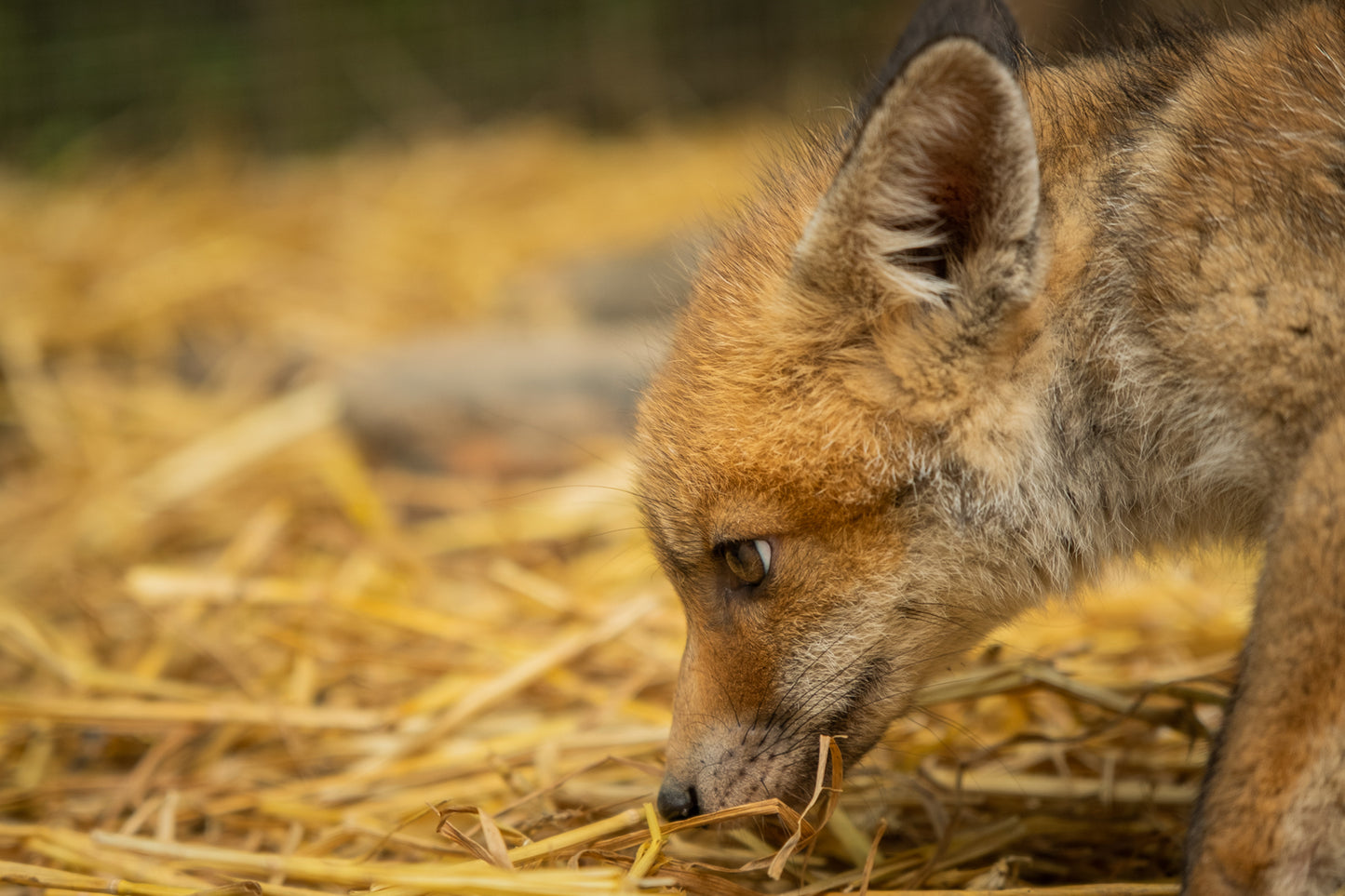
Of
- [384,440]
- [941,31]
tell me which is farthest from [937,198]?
[384,440]

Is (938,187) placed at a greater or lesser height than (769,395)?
greater

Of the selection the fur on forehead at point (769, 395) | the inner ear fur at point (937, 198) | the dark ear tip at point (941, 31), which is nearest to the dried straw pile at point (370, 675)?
the fur on forehead at point (769, 395)

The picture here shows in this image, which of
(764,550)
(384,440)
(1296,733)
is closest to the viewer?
(1296,733)

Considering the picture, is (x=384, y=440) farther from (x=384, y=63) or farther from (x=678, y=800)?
(x=384, y=63)

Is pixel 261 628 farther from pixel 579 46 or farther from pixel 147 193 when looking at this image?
pixel 579 46

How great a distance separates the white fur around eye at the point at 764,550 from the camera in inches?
103

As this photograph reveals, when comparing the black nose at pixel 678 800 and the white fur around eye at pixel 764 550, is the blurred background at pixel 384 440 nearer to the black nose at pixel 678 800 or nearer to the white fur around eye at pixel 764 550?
the black nose at pixel 678 800

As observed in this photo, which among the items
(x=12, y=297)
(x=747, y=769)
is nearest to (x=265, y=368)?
(x=12, y=297)

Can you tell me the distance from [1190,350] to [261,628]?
3.49 metres

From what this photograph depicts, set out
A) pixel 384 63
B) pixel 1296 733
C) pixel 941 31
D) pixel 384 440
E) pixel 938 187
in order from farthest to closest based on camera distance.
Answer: pixel 384 63 → pixel 384 440 → pixel 938 187 → pixel 941 31 → pixel 1296 733

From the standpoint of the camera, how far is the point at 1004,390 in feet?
8.21

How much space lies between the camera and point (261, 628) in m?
4.39

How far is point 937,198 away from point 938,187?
0.04 m

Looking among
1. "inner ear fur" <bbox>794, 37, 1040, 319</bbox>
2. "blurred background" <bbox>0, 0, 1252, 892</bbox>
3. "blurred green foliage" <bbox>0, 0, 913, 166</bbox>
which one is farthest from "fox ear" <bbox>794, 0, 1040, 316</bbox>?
"blurred green foliage" <bbox>0, 0, 913, 166</bbox>
